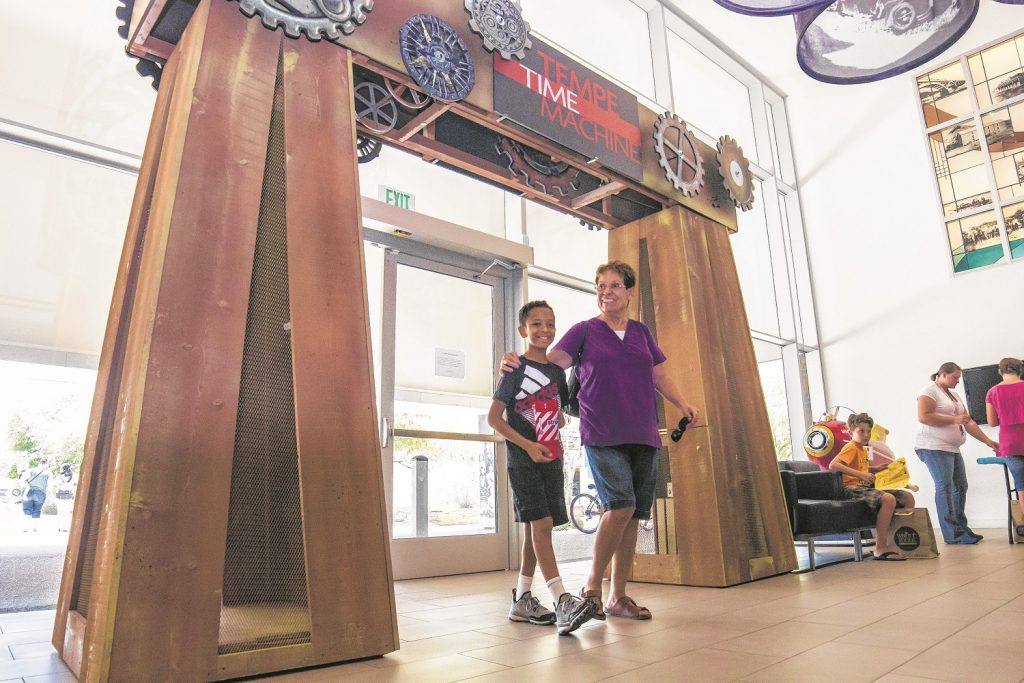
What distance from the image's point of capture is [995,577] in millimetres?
3363

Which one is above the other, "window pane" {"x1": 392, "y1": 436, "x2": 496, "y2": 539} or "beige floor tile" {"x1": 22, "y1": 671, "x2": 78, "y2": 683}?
"window pane" {"x1": 392, "y1": 436, "x2": 496, "y2": 539}

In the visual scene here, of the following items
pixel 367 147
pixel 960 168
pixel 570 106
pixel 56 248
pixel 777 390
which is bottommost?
pixel 56 248

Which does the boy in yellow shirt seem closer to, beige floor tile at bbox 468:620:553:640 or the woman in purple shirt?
the woman in purple shirt

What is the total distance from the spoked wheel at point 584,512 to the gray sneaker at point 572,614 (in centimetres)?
574

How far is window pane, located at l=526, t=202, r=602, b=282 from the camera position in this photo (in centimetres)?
588

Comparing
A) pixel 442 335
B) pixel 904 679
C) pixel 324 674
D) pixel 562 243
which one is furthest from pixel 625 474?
pixel 562 243

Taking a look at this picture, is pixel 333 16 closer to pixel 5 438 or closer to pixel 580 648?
pixel 580 648

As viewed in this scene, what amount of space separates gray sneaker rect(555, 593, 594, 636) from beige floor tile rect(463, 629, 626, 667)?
3cm

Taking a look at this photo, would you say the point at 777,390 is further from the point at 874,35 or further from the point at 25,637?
the point at 25,637

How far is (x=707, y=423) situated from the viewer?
355 centimetres

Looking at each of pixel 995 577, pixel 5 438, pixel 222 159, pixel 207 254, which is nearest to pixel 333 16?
pixel 222 159

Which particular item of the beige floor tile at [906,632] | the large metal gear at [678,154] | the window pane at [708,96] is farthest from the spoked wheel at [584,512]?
the beige floor tile at [906,632]

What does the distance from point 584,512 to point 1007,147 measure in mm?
6370

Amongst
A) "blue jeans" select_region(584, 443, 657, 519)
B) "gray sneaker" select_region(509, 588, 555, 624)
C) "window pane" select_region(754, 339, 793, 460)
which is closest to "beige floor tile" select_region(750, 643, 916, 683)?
"blue jeans" select_region(584, 443, 657, 519)
